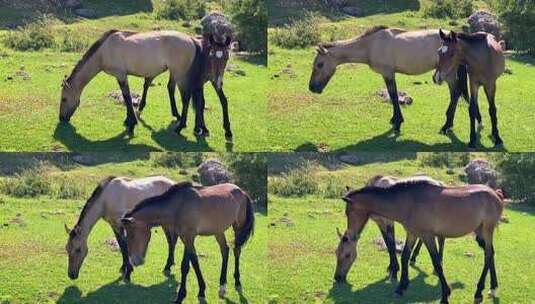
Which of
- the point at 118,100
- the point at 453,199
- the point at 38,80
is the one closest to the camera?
the point at 453,199

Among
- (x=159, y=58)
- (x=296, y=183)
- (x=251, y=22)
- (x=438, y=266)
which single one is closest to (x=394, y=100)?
(x=438, y=266)

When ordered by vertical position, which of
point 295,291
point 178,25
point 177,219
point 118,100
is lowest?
point 295,291

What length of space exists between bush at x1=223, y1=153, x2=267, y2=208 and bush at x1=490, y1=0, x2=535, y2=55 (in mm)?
7981

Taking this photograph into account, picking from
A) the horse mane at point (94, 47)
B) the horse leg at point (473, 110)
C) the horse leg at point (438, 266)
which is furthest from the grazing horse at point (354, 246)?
the horse mane at point (94, 47)

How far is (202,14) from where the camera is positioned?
2409 centimetres

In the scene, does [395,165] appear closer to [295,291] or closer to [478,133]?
[478,133]

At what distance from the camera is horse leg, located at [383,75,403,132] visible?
16.8 metres

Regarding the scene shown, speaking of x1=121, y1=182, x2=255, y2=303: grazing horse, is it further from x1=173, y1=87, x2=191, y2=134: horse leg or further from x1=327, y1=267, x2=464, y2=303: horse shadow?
x1=173, y1=87, x2=191, y2=134: horse leg

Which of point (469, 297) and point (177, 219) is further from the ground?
point (177, 219)

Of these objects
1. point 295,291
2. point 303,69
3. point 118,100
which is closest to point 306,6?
point 303,69

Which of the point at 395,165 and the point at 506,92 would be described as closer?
the point at 506,92

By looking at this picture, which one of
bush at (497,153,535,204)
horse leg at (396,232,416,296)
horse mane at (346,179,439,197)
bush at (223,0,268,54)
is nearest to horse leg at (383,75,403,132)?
horse mane at (346,179,439,197)

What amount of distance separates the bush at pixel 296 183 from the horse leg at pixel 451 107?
4.78 metres

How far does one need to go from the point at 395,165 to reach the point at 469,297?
781 cm
